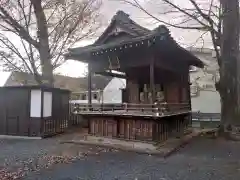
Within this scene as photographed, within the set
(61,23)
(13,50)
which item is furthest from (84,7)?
(13,50)

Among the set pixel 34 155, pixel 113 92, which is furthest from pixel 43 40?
pixel 113 92

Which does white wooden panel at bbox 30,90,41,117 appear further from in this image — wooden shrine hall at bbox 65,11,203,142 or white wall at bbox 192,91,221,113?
white wall at bbox 192,91,221,113

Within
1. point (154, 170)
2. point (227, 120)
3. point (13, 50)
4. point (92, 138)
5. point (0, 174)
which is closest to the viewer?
point (0, 174)

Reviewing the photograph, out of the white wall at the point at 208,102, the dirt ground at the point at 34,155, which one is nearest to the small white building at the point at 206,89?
the white wall at the point at 208,102

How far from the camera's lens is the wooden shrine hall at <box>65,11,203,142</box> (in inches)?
356

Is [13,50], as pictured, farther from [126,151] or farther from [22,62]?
[126,151]

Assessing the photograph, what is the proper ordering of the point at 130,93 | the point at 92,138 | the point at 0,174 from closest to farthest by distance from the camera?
the point at 0,174, the point at 92,138, the point at 130,93

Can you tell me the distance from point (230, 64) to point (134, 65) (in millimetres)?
4489

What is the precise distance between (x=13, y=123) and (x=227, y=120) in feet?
31.8

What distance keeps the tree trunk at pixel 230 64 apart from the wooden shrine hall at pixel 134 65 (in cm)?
150

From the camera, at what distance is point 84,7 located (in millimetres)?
16297

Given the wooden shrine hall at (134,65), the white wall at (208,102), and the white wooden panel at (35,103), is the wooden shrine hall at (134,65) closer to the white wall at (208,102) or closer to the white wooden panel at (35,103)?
the white wooden panel at (35,103)

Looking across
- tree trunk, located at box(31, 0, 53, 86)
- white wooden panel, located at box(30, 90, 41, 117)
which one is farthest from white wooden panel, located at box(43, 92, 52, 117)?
tree trunk, located at box(31, 0, 53, 86)

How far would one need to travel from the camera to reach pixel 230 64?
11492 mm
